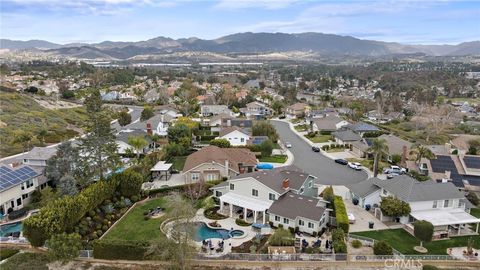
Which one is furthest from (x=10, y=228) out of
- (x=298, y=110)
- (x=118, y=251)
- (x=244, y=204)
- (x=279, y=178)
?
(x=298, y=110)

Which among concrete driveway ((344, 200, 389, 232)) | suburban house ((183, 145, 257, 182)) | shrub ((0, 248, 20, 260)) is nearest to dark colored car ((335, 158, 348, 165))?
suburban house ((183, 145, 257, 182))

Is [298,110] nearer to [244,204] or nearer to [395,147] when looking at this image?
[395,147]

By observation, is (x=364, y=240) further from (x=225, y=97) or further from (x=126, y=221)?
(x=225, y=97)

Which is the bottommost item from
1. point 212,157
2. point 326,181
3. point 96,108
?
point 326,181

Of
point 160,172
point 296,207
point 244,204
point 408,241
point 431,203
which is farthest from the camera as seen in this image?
point 160,172

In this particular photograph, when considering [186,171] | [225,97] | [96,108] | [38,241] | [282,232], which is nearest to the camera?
[38,241]

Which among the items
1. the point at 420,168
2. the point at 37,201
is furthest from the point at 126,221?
the point at 420,168
